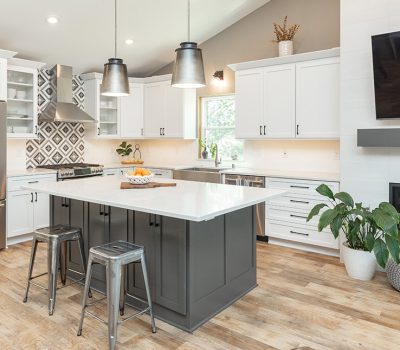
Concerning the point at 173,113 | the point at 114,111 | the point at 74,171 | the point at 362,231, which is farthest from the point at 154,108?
the point at 362,231

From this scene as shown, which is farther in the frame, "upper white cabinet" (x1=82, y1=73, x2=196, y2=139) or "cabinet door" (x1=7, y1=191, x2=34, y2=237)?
"upper white cabinet" (x1=82, y1=73, x2=196, y2=139)

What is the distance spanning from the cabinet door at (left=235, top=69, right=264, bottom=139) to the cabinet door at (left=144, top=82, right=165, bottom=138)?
1.62m

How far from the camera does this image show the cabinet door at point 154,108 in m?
6.34

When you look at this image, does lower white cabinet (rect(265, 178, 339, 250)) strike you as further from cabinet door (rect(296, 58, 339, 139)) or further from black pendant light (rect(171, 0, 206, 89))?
black pendant light (rect(171, 0, 206, 89))

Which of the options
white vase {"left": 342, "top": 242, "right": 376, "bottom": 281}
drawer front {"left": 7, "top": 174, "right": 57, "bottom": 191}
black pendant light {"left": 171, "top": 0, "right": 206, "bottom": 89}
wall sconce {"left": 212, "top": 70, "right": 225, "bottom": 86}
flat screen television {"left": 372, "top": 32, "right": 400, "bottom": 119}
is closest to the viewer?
black pendant light {"left": 171, "top": 0, "right": 206, "bottom": 89}

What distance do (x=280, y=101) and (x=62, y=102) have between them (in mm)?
3368

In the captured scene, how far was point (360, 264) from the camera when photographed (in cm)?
357

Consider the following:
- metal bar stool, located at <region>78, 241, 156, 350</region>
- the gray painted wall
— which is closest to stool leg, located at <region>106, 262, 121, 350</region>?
metal bar stool, located at <region>78, 241, 156, 350</region>

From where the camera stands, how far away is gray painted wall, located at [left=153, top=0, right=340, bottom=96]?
15.9 ft

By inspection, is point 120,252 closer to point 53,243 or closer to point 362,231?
point 53,243

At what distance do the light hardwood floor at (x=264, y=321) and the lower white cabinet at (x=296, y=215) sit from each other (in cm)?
80

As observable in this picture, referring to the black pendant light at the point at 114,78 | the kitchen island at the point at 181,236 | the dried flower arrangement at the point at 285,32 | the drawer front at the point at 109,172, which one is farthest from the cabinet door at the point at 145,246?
the dried flower arrangement at the point at 285,32

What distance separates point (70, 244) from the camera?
357 cm

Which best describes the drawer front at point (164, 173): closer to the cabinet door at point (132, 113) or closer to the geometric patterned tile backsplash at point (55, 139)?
the cabinet door at point (132, 113)
